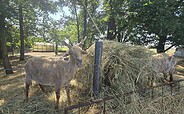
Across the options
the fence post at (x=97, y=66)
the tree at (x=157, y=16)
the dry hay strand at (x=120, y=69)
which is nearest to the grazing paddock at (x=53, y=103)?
the dry hay strand at (x=120, y=69)

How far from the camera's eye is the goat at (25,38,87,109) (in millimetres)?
2988

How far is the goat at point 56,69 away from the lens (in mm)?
2988

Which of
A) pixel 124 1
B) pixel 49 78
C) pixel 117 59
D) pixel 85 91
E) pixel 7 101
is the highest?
pixel 124 1

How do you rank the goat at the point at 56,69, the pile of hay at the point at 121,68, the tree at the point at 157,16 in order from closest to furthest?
the goat at the point at 56,69 < the pile of hay at the point at 121,68 < the tree at the point at 157,16

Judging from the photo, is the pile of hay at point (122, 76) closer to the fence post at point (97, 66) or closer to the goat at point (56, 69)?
the fence post at point (97, 66)

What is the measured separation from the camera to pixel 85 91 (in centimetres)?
363

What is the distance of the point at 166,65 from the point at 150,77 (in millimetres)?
1070

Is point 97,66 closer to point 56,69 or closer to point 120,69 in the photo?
point 120,69

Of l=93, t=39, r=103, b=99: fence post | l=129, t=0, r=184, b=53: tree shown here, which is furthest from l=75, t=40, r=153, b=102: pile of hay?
l=129, t=0, r=184, b=53: tree

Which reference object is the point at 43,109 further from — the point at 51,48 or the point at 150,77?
the point at 51,48

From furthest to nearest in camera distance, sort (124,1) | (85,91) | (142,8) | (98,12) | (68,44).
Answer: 1. (98,12)
2. (124,1)
3. (142,8)
4. (85,91)
5. (68,44)

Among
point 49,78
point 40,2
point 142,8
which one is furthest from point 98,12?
point 49,78

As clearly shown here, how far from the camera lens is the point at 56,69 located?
3277 mm

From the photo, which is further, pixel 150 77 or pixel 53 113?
pixel 150 77
